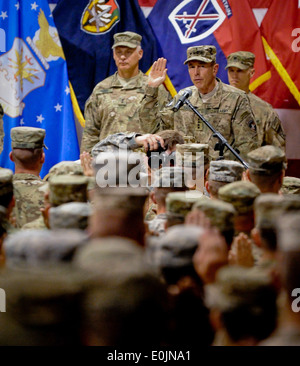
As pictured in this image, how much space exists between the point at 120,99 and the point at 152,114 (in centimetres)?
48

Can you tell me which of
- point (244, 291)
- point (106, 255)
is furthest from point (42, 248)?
point (244, 291)

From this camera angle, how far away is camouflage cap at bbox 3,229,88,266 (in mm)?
1638

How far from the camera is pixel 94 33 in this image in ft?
21.6

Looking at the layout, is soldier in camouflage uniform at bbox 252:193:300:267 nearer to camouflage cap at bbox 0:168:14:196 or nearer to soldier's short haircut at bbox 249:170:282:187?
soldier's short haircut at bbox 249:170:282:187

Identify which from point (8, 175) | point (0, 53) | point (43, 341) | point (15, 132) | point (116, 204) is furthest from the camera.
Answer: point (0, 53)

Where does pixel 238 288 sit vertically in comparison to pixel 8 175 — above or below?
below

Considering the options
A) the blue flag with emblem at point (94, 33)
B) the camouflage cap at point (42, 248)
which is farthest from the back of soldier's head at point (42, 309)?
the blue flag with emblem at point (94, 33)

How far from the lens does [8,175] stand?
104 inches

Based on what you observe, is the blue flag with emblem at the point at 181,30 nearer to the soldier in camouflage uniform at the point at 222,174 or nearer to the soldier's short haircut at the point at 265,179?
the soldier in camouflage uniform at the point at 222,174

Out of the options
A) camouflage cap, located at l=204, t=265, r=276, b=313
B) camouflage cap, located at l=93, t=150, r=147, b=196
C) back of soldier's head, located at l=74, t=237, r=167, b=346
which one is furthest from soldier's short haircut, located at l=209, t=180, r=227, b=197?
back of soldier's head, located at l=74, t=237, r=167, b=346

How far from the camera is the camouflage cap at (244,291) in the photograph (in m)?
1.52
